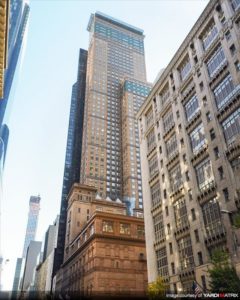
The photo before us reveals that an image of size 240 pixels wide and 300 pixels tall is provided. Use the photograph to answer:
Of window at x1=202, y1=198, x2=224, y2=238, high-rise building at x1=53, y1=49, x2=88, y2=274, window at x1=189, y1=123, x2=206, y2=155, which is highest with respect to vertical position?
high-rise building at x1=53, y1=49, x2=88, y2=274

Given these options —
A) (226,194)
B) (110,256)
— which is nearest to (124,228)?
(110,256)

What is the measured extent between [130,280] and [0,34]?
61.6 meters

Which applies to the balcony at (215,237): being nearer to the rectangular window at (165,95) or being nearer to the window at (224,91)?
the window at (224,91)

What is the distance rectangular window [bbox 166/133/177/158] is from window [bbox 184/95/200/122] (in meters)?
4.82

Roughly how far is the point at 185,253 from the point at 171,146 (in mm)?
18590

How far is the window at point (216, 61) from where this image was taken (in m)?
42.9

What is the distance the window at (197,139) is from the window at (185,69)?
12.1m

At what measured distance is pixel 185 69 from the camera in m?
52.8

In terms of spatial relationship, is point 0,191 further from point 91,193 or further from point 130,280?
point 130,280

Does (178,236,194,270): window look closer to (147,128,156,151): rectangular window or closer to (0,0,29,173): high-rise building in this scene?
(147,128,156,151): rectangular window

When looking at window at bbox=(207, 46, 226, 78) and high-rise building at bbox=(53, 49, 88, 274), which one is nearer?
window at bbox=(207, 46, 226, 78)

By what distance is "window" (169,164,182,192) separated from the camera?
4675 cm

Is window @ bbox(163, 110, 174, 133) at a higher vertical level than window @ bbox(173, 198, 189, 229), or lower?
higher

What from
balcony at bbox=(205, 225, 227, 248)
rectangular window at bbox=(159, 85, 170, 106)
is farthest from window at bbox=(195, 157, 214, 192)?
rectangular window at bbox=(159, 85, 170, 106)
